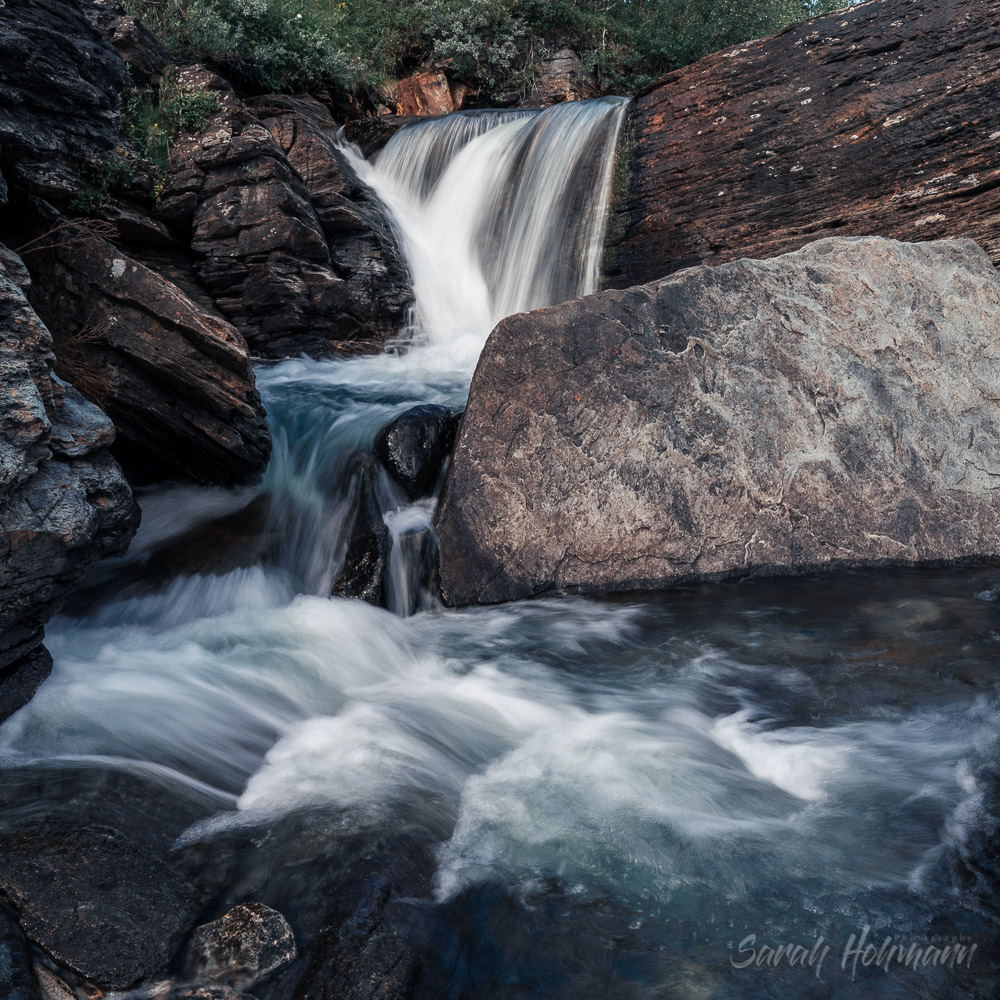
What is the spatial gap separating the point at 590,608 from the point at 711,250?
19.5 feet

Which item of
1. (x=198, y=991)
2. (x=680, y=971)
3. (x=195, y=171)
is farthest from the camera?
(x=195, y=171)

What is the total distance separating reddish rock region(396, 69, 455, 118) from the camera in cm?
1445

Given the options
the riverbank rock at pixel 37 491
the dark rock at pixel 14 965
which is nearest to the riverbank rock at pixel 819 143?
the riverbank rock at pixel 37 491

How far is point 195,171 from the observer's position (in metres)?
8.10

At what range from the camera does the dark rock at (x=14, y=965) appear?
76.1 inches

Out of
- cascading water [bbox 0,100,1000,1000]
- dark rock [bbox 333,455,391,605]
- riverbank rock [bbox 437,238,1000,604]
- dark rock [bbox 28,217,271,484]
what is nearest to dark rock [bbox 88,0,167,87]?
dark rock [bbox 28,217,271,484]

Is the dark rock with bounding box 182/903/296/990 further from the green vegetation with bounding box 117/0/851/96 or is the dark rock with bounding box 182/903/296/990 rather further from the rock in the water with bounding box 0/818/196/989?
the green vegetation with bounding box 117/0/851/96

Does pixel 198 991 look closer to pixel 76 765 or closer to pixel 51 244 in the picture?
pixel 76 765

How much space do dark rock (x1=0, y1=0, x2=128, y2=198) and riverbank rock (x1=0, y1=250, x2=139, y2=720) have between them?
64.5 inches

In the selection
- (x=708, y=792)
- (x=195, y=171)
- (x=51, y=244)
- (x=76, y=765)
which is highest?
(x=195, y=171)

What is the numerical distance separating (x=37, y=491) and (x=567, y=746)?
103 inches

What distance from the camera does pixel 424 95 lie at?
14.6 m

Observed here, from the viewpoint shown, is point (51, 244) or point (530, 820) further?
point (51, 244)

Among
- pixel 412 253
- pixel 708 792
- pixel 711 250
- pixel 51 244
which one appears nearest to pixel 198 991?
pixel 708 792
